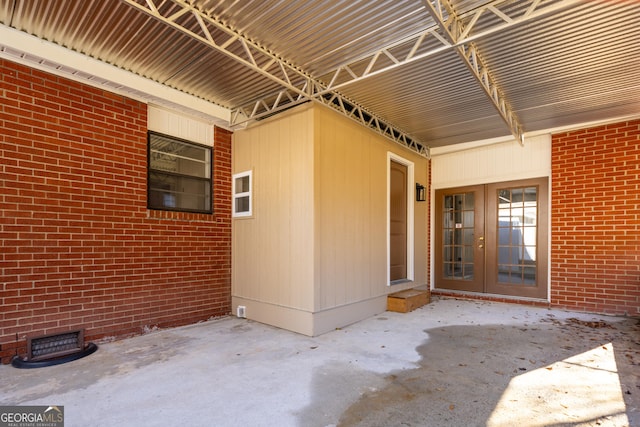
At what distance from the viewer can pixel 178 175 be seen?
503 centimetres

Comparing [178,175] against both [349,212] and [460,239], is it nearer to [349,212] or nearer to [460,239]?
[349,212]

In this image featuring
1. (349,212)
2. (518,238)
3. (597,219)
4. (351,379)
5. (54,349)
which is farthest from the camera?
(518,238)

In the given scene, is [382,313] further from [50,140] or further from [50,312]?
[50,140]

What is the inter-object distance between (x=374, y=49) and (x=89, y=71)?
334 centimetres

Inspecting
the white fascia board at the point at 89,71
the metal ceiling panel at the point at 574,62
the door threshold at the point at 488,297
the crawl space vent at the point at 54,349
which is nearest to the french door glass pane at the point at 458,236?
the door threshold at the point at 488,297

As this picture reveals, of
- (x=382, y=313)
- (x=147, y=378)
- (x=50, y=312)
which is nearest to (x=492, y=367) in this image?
(x=382, y=313)

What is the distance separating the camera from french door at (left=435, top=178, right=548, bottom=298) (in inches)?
252

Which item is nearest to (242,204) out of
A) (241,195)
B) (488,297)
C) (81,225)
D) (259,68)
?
(241,195)

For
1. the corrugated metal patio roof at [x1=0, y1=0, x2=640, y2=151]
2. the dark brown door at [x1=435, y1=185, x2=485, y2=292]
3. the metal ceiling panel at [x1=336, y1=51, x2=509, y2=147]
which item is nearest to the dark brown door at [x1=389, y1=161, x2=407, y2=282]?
the metal ceiling panel at [x1=336, y1=51, x2=509, y2=147]

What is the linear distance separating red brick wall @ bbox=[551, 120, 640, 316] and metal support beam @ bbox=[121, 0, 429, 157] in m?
2.89

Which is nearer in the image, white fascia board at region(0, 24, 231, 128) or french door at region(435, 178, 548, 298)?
white fascia board at region(0, 24, 231, 128)

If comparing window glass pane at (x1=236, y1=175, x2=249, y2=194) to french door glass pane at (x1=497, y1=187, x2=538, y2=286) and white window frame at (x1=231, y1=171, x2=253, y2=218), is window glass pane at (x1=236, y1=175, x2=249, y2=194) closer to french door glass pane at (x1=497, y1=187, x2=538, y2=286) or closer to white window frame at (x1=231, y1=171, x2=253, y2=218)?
white window frame at (x1=231, y1=171, x2=253, y2=218)

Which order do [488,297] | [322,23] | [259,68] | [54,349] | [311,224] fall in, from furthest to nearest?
[488,297]
[311,224]
[259,68]
[54,349]
[322,23]

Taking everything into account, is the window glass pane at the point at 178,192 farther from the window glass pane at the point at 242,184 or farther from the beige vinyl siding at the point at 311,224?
the beige vinyl siding at the point at 311,224
